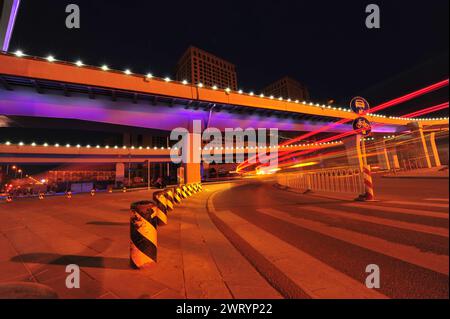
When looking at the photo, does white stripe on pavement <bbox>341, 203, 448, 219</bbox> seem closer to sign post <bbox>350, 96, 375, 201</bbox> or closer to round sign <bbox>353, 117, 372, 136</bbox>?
sign post <bbox>350, 96, 375, 201</bbox>

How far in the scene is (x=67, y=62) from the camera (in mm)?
13656

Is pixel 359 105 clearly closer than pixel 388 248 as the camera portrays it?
No

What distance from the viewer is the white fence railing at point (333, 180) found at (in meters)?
9.98

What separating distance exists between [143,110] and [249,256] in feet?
57.6

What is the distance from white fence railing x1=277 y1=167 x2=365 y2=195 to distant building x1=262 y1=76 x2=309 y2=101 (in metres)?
93.4

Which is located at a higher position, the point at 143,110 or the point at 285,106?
the point at 285,106

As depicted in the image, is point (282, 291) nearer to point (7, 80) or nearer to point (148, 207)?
point (148, 207)

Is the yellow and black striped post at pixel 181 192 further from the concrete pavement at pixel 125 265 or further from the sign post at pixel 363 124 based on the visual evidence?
the sign post at pixel 363 124

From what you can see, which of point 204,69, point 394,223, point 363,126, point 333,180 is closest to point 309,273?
point 394,223

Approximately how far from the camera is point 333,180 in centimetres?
1166

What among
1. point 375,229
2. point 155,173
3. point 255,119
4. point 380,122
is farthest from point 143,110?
point 155,173

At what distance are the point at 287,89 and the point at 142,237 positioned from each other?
111 metres

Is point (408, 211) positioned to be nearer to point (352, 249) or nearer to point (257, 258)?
point (352, 249)

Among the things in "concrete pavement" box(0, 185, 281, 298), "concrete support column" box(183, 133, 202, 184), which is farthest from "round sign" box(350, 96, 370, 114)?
"concrete support column" box(183, 133, 202, 184)
